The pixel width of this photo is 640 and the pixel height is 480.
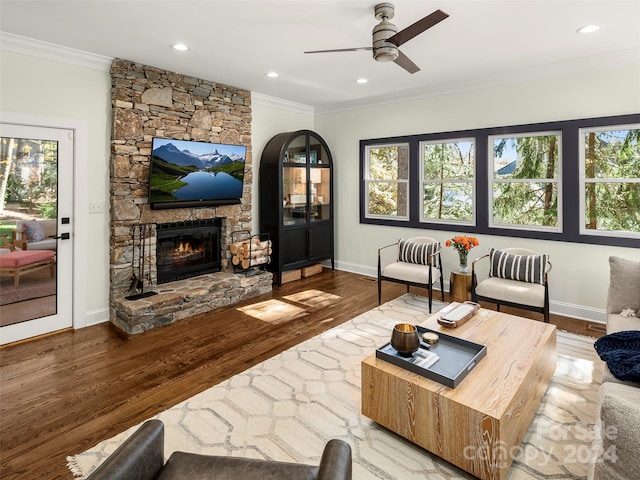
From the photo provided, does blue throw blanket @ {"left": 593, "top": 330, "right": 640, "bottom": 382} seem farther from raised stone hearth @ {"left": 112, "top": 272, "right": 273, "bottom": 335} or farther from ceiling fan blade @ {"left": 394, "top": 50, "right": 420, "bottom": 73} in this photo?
raised stone hearth @ {"left": 112, "top": 272, "right": 273, "bottom": 335}

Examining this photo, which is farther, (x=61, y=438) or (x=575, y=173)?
(x=575, y=173)

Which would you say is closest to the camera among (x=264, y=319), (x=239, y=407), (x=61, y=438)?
(x=61, y=438)

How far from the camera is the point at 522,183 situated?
462 cm

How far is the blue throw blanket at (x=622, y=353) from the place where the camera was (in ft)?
6.55

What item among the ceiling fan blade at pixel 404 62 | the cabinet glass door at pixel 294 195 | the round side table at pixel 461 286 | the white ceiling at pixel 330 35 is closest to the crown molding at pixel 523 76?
the white ceiling at pixel 330 35

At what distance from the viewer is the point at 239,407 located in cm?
251

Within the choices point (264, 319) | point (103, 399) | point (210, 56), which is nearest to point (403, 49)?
point (210, 56)

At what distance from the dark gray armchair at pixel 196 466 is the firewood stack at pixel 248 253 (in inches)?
144

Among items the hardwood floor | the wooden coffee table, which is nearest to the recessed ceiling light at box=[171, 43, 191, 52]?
the hardwood floor

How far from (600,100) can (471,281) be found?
7.61 ft

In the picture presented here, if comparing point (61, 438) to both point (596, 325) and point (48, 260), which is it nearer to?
point (48, 260)

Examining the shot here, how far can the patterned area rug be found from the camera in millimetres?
2010

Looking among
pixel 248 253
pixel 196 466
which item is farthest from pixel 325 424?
pixel 248 253

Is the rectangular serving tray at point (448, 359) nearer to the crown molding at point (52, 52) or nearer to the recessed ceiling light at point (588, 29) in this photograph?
the recessed ceiling light at point (588, 29)
